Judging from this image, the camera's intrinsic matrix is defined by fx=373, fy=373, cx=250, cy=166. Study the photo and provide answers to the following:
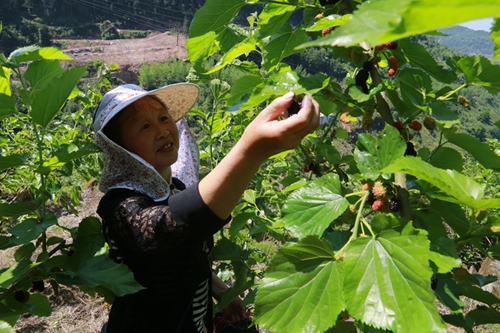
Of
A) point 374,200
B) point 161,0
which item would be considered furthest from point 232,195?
point 161,0

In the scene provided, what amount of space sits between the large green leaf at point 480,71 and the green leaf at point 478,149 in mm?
92

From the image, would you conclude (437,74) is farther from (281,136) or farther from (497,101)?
(497,101)

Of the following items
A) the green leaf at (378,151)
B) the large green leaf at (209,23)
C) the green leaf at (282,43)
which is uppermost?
the large green leaf at (209,23)

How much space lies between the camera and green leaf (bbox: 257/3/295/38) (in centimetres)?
73

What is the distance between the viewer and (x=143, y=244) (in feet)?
2.19

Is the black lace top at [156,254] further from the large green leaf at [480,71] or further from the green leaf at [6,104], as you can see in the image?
the large green leaf at [480,71]

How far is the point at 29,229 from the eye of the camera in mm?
782

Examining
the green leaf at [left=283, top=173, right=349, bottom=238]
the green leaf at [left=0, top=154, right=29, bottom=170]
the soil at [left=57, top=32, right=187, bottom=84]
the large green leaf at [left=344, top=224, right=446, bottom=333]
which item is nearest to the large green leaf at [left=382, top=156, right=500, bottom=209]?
the large green leaf at [left=344, top=224, right=446, bottom=333]

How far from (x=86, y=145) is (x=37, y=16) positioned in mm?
43766

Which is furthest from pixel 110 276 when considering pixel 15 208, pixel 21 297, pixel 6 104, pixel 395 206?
pixel 395 206

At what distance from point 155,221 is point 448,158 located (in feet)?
1.86

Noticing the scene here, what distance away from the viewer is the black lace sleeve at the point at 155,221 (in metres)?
0.59

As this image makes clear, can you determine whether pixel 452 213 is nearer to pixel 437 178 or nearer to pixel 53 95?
pixel 437 178

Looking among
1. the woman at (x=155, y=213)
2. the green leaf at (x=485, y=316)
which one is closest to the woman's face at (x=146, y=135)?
the woman at (x=155, y=213)
